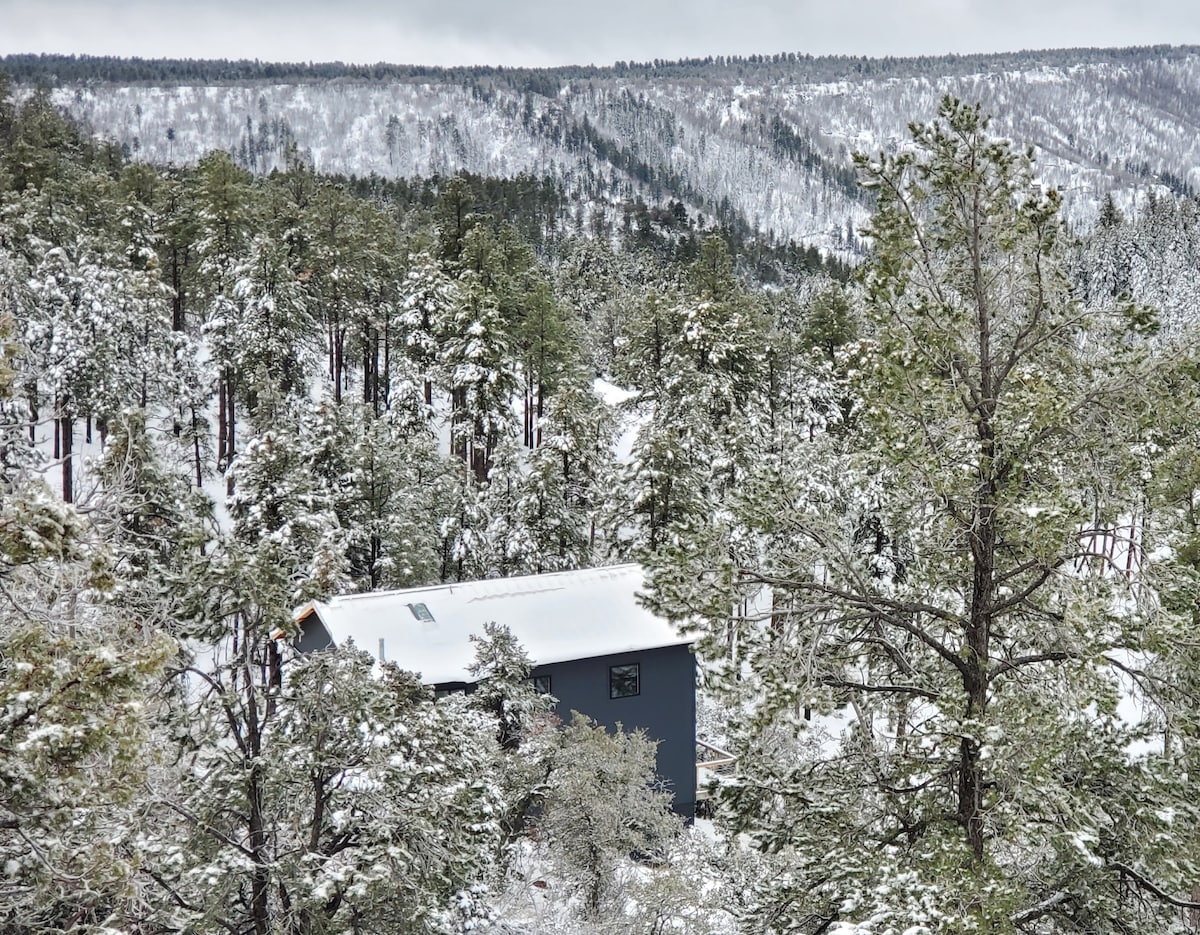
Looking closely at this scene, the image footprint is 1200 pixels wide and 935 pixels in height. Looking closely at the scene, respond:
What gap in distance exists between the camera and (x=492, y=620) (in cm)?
2745

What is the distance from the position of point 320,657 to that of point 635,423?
4941 centimetres

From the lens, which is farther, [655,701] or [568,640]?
[655,701]

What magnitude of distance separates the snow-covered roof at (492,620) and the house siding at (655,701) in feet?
1.84

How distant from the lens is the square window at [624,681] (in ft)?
92.0

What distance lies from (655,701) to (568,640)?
10.5 ft

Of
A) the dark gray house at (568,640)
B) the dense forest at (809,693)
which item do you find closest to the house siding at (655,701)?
the dark gray house at (568,640)

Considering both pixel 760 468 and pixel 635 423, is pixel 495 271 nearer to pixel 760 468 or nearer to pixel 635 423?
pixel 635 423

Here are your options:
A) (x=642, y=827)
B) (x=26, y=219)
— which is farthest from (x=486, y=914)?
(x=26, y=219)

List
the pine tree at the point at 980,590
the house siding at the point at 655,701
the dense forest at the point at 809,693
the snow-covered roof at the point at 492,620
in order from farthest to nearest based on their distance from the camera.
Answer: the house siding at the point at 655,701 → the snow-covered roof at the point at 492,620 → the pine tree at the point at 980,590 → the dense forest at the point at 809,693

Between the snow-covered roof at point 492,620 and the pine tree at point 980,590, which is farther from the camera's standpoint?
the snow-covered roof at point 492,620

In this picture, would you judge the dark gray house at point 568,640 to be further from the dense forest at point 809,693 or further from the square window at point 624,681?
the dense forest at point 809,693

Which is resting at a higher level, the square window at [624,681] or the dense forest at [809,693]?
the dense forest at [809,693]

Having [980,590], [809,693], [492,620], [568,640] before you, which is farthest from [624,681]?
[809,693]

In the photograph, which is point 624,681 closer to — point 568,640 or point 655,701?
point 655,701
